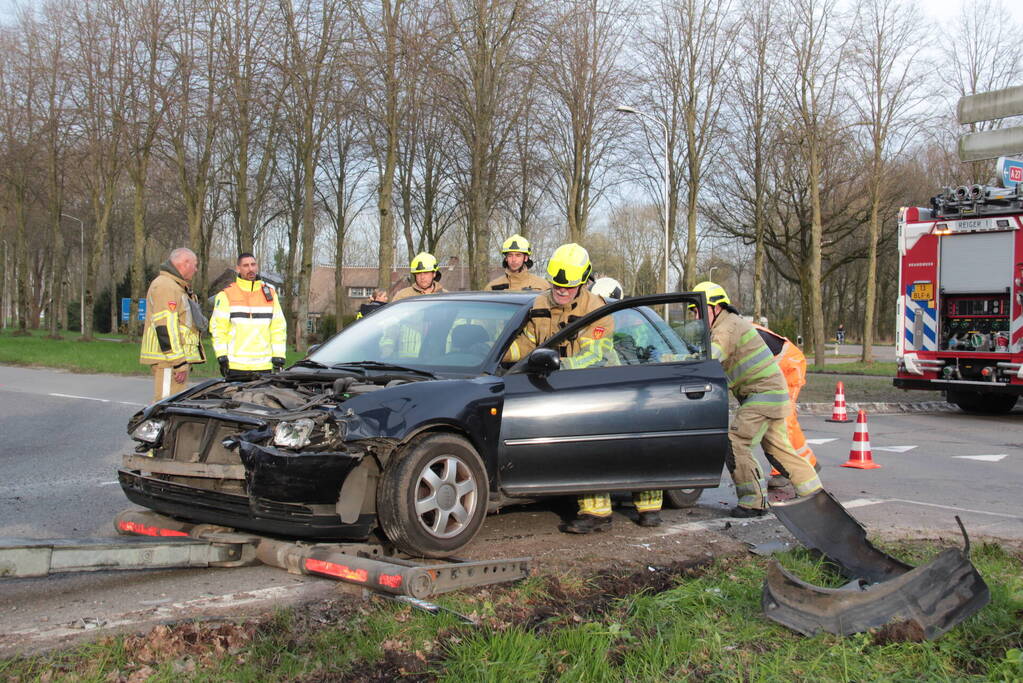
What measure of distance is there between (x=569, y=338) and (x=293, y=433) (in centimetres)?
185

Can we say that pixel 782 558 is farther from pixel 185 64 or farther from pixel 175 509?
pixel 185 64

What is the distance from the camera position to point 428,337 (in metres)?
5.71

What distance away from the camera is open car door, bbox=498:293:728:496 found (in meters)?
5.05

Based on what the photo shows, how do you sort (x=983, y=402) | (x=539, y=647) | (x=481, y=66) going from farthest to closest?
(x=481, y=66)
(x=983, y=402)
(x=539, y=647)

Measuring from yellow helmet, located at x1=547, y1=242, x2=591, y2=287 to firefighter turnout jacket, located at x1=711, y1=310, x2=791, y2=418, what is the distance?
46.9 inches

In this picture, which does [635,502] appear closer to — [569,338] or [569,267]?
[569,338]

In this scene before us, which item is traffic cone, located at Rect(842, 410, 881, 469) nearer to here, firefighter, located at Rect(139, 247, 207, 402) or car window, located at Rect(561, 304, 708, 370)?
car window, located at Rect(561, 304, 708, 370)

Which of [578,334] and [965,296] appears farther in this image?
[965,296]

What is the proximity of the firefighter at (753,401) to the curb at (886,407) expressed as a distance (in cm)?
837

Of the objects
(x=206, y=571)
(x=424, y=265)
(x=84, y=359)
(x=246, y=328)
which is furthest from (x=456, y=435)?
(x=84, y=359)

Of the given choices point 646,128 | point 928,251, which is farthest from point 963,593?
point 646,128

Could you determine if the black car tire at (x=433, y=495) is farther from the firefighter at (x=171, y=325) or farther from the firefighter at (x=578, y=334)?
the firefighter at (x=171, y=325)

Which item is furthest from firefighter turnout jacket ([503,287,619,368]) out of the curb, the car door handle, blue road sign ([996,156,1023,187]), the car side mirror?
the curb

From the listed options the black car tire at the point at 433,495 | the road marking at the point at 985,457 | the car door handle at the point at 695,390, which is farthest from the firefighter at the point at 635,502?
the road marking at the point at 985,457
